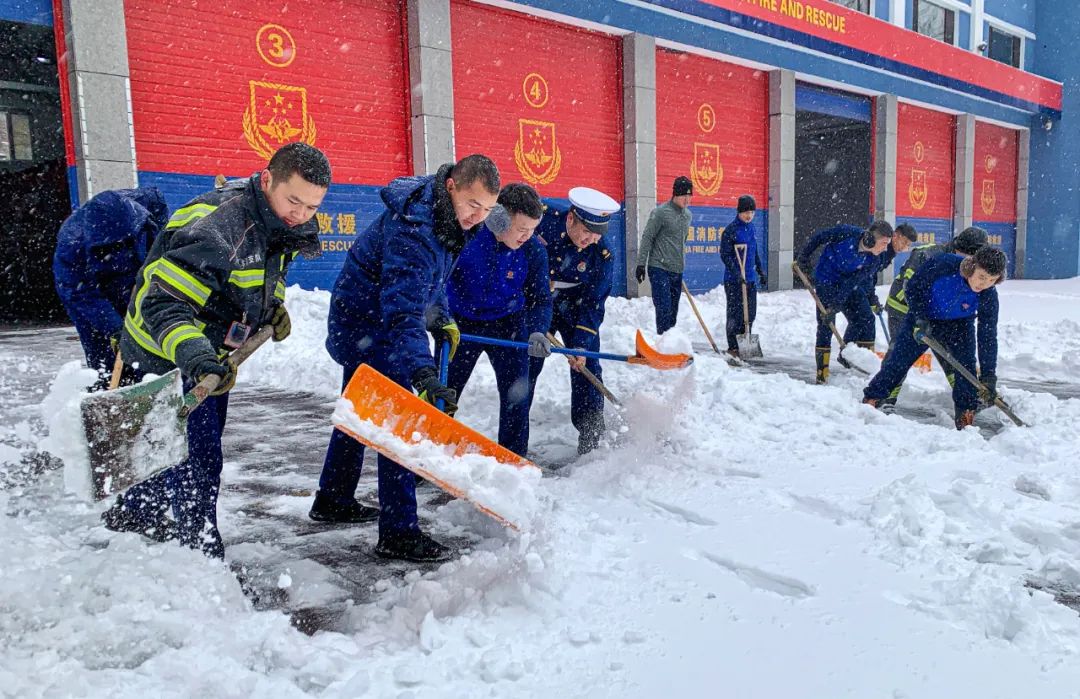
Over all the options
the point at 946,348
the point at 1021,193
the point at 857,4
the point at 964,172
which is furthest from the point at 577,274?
the point at 1021,193

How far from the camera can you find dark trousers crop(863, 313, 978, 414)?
518 centimetres

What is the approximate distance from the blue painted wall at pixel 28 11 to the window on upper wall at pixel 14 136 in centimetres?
518

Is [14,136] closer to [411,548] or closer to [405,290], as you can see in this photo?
[405,290]

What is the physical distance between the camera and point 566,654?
215 cm

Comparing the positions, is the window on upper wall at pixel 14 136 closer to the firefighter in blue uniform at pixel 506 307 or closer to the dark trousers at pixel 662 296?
the dark trousers at pixel 662 296

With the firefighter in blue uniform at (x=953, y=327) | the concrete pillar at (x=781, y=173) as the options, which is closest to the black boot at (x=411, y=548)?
the firefighter in blue uniform at (x=953, y=327)

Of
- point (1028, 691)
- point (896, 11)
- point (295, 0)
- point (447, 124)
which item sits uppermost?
point (896, 11)

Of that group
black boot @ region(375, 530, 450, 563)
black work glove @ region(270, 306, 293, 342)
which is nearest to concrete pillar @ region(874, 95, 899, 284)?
black boot @ region(375, 530, 450, 563)

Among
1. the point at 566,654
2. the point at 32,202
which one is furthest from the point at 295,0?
the point at 566,654

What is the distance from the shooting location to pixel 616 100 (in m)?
12.6

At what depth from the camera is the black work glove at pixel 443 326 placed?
A: 3.35 metres

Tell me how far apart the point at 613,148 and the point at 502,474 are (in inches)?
425

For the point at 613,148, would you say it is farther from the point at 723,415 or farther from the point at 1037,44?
the point at 1037,44

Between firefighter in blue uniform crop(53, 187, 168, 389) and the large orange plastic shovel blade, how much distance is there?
2.47 metres
